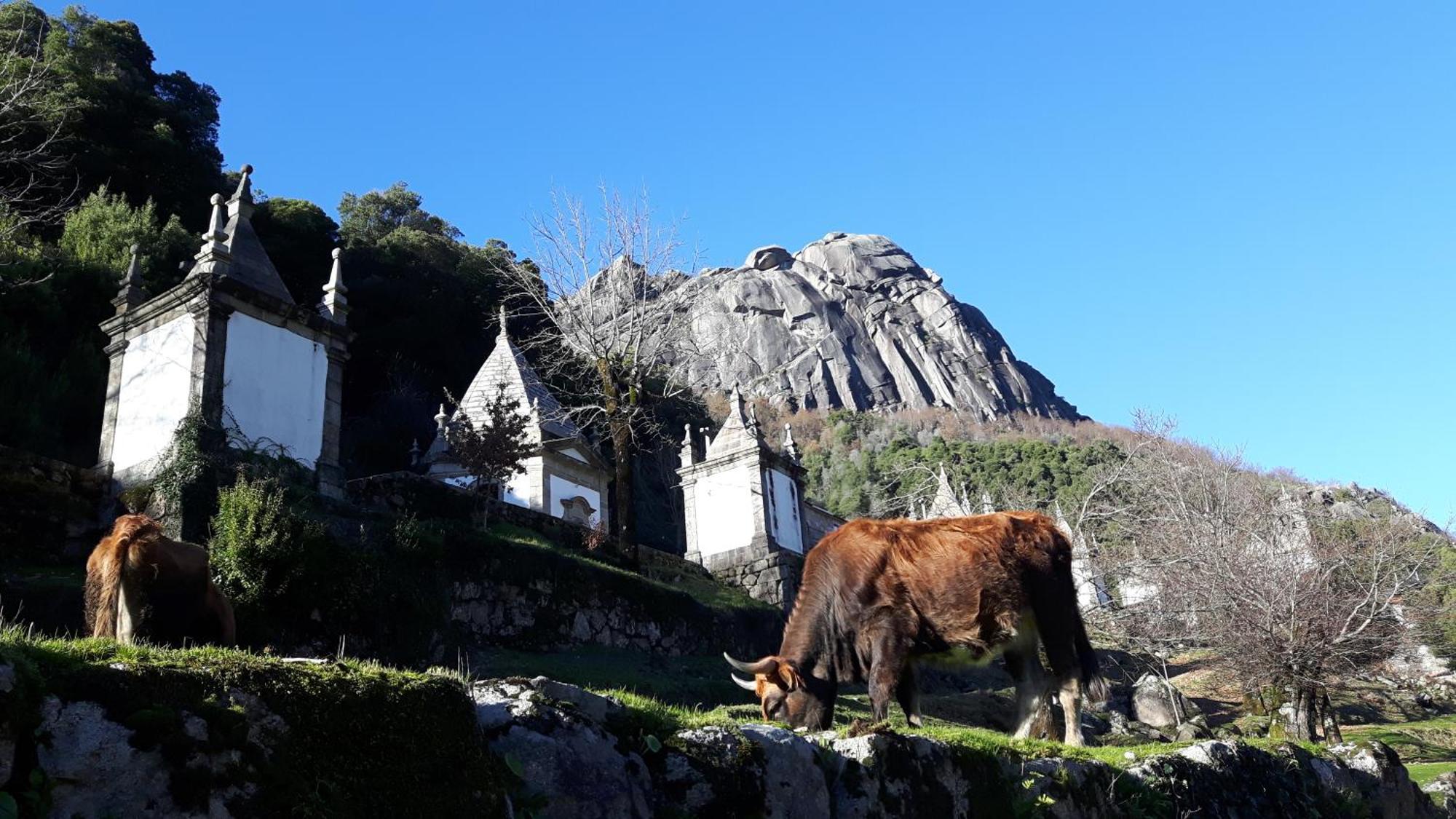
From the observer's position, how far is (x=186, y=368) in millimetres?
16672

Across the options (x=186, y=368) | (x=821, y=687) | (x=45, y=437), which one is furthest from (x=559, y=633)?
(x=45, y=437)

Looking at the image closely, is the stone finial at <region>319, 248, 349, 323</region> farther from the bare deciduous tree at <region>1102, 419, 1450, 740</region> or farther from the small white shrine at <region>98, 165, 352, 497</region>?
the bare deciduous tree at <region>1102, 419, 1450, 740</region>

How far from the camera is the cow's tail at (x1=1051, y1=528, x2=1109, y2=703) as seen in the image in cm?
912

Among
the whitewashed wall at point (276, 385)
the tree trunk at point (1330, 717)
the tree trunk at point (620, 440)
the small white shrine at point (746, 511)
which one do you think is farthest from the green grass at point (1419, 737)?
the whitewashed wall at point (276, 385)

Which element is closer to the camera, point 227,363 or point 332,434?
point 227,363

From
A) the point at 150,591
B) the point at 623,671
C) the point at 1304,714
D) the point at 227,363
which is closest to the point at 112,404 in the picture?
the point at 227,363

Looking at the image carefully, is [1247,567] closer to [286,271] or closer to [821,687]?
[821,687]

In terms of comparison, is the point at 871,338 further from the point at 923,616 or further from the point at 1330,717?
the point at 923,616

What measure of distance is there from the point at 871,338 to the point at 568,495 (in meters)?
96.7

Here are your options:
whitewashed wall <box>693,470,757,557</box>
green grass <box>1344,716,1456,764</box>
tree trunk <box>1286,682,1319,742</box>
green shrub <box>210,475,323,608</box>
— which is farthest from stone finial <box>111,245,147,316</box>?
green grass <box>1344,716,1456,764</box>

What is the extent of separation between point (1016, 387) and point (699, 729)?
124m

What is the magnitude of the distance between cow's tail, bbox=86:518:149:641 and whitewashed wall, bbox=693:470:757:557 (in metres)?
22.2

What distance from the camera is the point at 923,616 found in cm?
871

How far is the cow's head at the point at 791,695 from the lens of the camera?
27.5ft
